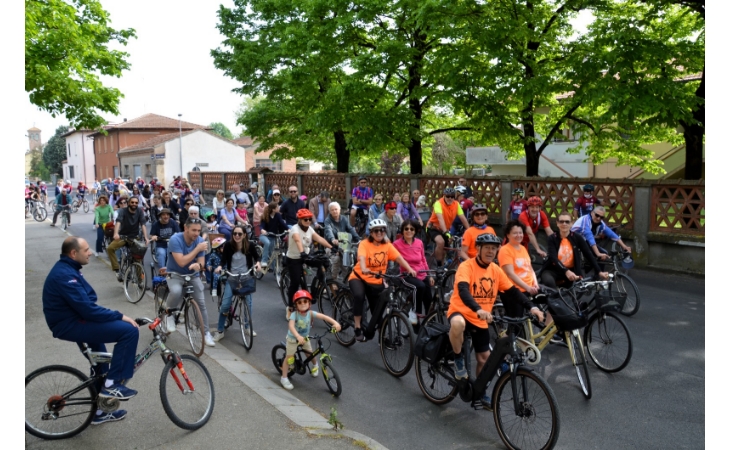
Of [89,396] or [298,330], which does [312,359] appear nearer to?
[298,330]

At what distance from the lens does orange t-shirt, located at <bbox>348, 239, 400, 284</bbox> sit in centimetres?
Answer: 809

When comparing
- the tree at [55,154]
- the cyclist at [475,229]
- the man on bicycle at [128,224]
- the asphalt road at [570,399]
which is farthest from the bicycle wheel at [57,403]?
the tree at [55,154]

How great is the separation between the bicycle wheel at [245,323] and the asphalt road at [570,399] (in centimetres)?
13

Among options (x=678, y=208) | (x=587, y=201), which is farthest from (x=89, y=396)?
(x=678, y=208)

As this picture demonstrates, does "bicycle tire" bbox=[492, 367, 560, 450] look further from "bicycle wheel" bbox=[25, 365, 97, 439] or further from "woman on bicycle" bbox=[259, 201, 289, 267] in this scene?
"woman on bicycle" bbox=[259, 201, 289, 267]

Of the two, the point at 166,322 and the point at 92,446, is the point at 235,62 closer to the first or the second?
the point at 166,322

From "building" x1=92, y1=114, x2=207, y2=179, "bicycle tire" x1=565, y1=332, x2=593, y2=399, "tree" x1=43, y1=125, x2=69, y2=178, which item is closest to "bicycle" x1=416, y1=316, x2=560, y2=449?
"bicycle tire" x1=565, y1=332, x2=593, y2=399

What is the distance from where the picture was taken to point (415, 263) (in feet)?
28.3

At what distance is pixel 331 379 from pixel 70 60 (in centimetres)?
1103

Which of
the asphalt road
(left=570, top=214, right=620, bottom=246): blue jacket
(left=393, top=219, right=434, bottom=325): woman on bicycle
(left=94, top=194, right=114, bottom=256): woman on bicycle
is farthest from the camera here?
(left=94, top=194, right=114, bottom=256): woman on bicycle

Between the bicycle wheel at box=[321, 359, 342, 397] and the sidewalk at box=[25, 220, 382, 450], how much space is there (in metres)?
0.44

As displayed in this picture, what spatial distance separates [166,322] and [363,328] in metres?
2.66

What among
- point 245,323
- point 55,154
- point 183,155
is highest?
point 55,154

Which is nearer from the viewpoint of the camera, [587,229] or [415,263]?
[415,263]
